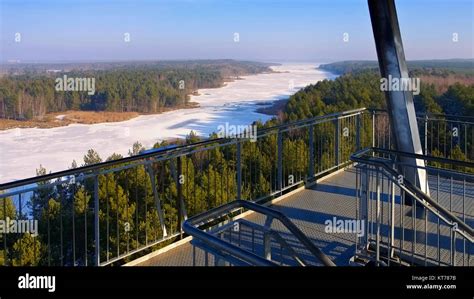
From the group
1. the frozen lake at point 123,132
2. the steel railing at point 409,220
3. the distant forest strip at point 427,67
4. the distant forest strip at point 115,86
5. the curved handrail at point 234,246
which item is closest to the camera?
the curved handrail at point 234,246

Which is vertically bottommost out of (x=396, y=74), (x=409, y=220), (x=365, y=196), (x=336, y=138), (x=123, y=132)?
(x=123, y=132)

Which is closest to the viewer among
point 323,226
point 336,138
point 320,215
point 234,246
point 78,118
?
point 234,246

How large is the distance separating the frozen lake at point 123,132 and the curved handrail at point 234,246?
94.6 feet

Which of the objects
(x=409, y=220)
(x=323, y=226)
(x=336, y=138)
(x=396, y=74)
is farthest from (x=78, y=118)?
(x=409, y=220)

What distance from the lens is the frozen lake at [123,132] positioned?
32391 millimetres

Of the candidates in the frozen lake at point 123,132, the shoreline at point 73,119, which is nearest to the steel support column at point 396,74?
the frozen lake at point 123,132

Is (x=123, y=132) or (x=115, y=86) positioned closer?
(x=115, y=86)

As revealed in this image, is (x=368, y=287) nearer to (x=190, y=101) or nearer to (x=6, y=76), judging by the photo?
(x=6, y=76)

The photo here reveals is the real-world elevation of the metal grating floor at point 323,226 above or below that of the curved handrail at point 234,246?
below

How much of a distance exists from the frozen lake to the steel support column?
25.8 metres

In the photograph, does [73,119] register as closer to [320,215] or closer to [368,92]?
[368,92]

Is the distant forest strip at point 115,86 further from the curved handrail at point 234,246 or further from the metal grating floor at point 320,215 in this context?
the curved handrail at point 234,246

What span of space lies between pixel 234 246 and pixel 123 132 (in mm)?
36131

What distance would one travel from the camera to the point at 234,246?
2131 millimetres
